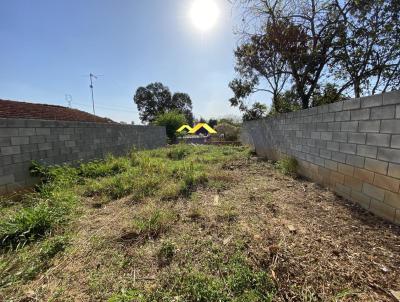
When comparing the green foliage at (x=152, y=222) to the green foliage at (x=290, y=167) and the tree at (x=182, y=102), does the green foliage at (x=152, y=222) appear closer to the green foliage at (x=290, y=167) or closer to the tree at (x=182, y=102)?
the green foliage at (x=290, y=167)

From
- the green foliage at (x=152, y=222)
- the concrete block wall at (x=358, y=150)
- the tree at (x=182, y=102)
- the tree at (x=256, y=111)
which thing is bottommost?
the green foliage at (x=152, y=222)

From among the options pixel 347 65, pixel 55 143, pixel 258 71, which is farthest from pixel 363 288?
pixel 258 71

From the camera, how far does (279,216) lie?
8.38 ft

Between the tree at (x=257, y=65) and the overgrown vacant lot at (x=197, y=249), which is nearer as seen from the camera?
the overgrown vacant lot at (x=197, y=249)

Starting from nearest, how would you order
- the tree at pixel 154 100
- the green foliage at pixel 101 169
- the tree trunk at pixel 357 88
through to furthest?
the green foliage at pixel 101 169 < the tree trunk at pixel 357 88 < the tree at pixel 154 100

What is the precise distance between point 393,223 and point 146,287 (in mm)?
2581

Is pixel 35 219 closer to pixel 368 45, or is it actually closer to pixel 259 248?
pixel 259 248

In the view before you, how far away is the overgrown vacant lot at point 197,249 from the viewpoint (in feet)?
4.81

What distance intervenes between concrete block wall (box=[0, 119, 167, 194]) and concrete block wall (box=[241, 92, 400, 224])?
5299 millimetres

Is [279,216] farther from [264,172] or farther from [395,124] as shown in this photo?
[264,172]

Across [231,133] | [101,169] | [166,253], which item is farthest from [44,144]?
[231,133]

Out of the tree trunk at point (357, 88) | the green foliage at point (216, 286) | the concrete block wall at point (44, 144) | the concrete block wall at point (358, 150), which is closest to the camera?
the green foliage at point (216, 286)

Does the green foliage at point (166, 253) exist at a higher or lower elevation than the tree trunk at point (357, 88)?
lower

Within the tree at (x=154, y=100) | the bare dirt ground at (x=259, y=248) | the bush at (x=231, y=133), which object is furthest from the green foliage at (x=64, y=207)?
the tree at (x=154, y=100)
